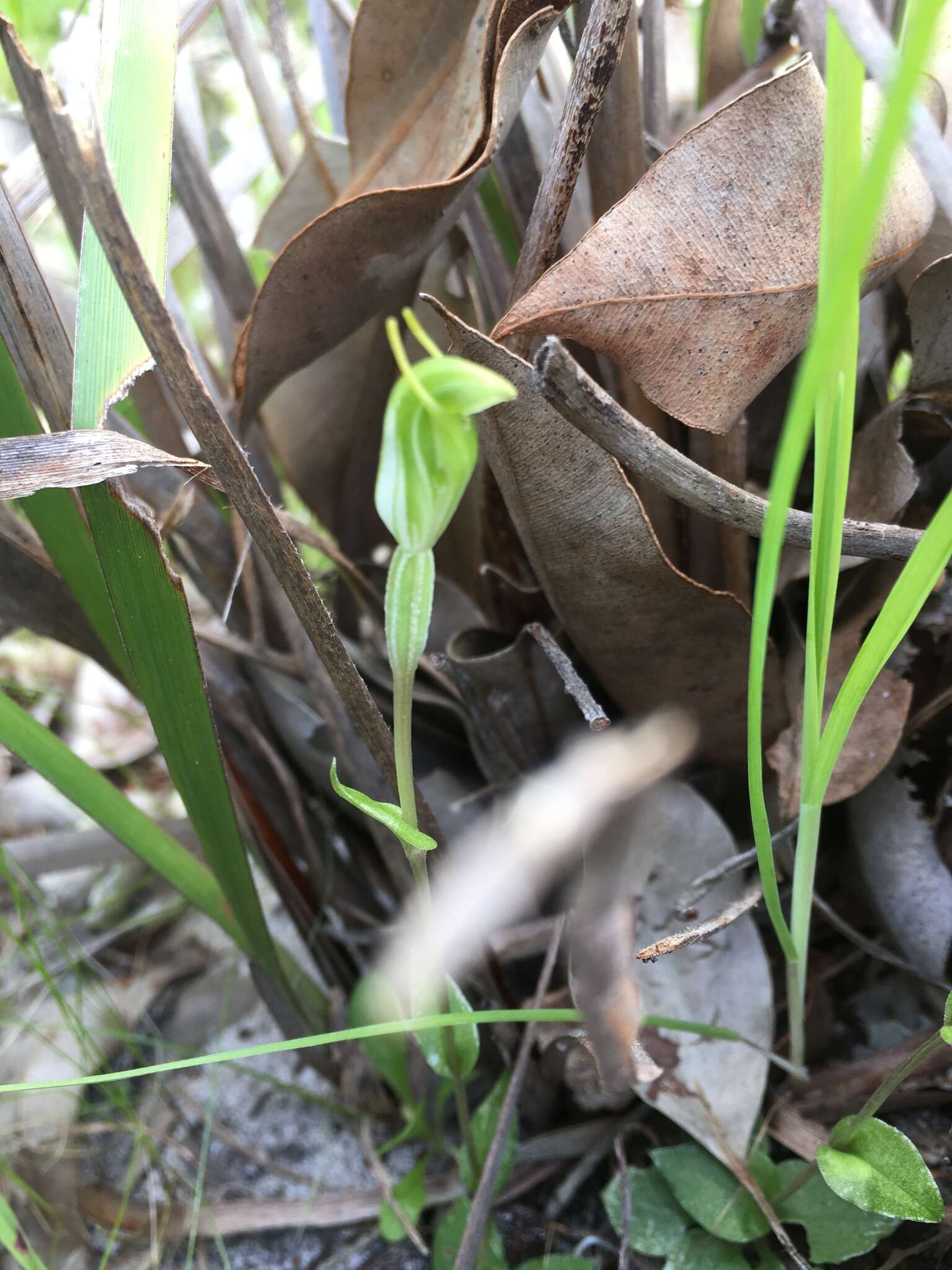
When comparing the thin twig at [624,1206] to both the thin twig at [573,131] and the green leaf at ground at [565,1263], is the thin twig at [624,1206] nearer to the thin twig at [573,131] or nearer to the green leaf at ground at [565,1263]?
the green leaf at ground at [565,1263]

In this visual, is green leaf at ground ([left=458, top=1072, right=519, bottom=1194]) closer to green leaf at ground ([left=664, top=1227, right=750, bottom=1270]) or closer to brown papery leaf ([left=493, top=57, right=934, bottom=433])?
green leaf at ground ([left=664, top=1227, right=750, bottom=1270])

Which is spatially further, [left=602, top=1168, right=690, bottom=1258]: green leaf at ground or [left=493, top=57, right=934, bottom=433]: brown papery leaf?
[left=602, top=1168, right=690, bottom=1258]: green leaf at ground

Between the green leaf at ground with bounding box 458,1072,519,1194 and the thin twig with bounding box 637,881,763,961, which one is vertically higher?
the thin twig with bounding box 637,881,763,961

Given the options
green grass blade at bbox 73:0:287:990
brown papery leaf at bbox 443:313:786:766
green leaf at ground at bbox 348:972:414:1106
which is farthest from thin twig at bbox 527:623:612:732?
green leaf at ground at bbox 348:972:414:1106

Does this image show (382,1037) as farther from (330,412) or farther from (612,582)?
(330,412)

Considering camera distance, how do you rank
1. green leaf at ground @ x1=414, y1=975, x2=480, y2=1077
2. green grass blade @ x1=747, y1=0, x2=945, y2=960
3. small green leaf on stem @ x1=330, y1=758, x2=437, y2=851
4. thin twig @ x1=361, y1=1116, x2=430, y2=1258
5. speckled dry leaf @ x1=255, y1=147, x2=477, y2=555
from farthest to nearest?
speckled dry leaf @ x1=255, y1=147, x2=477, y2=555, thin twig @ x1=361, y1=1116, x2=430, y2=1258, green leaf at ground @ x1=414, y1=975, x2=480, y2=1077, small green leaf on stem @ x1=330, y1=758, x2=437, y2=851, green grass blade @ x1=747, y1=0, x2=945, y2=960

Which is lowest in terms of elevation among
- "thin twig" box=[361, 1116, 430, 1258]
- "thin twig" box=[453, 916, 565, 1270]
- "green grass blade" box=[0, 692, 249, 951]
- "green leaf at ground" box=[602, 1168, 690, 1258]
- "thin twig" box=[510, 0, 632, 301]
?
"thin twig" box=[361, 1116, 430, 1258]

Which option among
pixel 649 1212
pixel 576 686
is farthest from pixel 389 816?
pixel 649 1212
